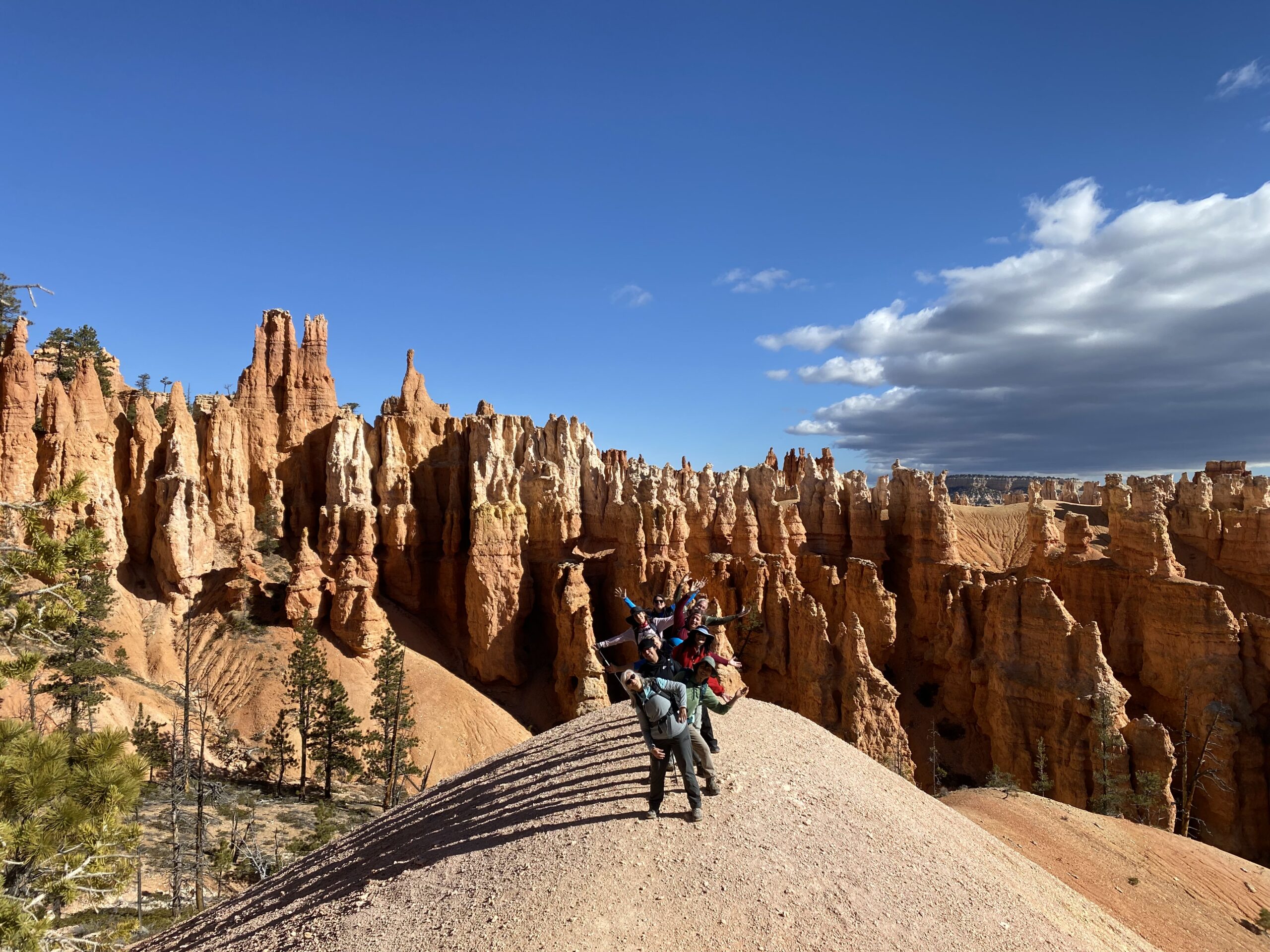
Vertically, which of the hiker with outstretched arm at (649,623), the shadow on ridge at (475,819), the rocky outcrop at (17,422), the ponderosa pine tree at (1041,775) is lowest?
the ponderosa pine tree at (1041,775)

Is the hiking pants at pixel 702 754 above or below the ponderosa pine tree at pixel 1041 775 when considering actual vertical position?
above

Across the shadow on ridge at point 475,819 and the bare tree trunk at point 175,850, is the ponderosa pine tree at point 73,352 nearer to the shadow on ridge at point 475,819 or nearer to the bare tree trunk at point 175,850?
the bare tree trunk at point 175,850

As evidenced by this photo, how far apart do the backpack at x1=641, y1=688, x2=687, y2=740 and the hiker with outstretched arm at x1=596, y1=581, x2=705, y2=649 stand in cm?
97

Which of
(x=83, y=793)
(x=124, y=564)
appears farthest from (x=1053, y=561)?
(x=124, y=564)

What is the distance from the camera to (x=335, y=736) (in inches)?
1131

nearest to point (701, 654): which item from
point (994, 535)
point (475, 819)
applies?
point (475, 819)

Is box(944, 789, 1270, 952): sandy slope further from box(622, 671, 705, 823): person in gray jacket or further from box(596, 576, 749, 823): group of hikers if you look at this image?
box(622, 671, 705, 823): person in gray jacket

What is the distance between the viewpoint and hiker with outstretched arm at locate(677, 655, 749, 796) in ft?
30.1

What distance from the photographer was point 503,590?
3947 cm

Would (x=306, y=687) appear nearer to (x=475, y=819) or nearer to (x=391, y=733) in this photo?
(x=391, y=733)

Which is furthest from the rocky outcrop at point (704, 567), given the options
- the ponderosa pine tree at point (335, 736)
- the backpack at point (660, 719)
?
the backpack at point (660, 719)

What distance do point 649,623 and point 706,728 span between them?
1902 mm

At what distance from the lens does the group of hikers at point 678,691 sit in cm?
853

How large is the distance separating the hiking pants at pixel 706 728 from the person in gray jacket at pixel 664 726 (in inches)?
51.8
